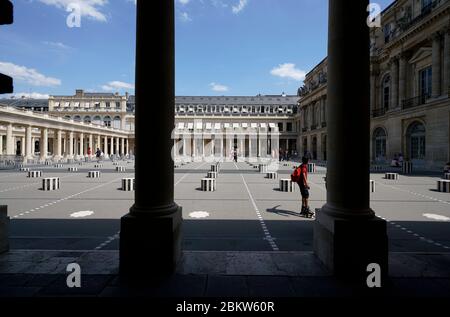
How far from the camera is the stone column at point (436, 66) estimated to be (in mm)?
26359

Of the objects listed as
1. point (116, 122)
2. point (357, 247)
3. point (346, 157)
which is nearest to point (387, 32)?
point (346, 157)

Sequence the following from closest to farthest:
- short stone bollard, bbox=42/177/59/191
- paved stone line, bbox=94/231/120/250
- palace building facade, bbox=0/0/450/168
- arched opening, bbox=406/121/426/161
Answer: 1. paved stone line, bbox=94/231/120/250
2. short stone bollard, bbox=42/177/59/191
3. palace building facade, bbox=0/0/450/168
4. arched opening, bbox=406/121/426/161

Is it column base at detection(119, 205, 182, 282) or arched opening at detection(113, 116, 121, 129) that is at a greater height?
arched opening at detection(113, 116, 121, 129)

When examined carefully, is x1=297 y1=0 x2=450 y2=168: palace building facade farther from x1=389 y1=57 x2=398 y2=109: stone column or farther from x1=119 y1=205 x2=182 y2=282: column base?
x1=119 y1=205 x2=182 y2=282: column base

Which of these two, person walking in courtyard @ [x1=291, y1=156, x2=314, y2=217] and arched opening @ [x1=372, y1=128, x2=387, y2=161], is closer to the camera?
person walking in courtyard @ [x1=291, y1=156, x2=314, y2=217]

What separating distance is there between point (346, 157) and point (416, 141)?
32.5 meters

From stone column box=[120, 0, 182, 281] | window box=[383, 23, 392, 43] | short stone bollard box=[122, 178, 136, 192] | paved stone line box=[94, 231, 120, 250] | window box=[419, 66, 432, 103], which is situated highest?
window box=[383, 23, 392, 43]

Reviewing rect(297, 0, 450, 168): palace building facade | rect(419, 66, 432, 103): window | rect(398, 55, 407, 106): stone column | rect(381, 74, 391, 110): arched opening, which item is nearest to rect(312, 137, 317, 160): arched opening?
rect(297, 0, 450, 168): palace building facade

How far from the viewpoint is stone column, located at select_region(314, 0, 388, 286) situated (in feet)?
13.3

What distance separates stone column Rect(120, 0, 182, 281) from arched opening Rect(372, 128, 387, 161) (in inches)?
1498

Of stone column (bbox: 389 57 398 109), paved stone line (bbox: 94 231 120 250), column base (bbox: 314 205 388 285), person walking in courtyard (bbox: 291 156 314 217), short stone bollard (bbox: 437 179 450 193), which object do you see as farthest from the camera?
stone column (bbox: 389 57 398 109)

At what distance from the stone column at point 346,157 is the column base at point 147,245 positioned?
100 inches

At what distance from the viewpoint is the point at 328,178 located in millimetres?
Result: 4707
